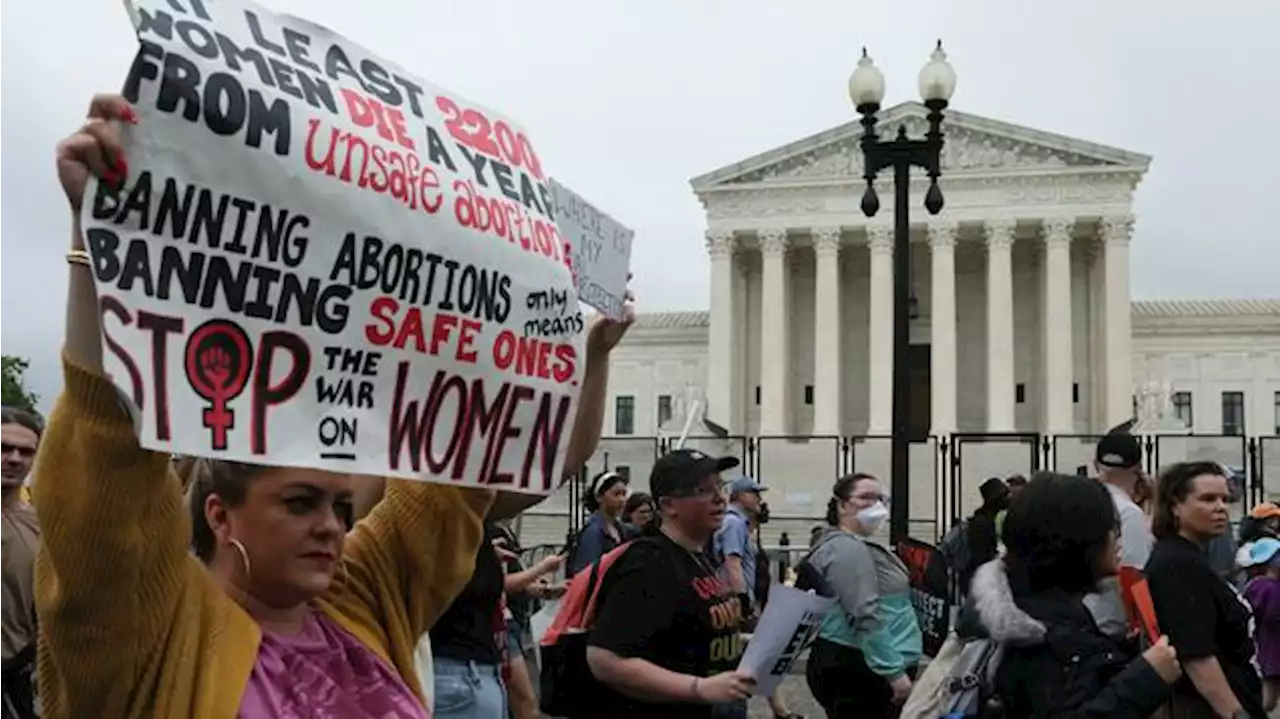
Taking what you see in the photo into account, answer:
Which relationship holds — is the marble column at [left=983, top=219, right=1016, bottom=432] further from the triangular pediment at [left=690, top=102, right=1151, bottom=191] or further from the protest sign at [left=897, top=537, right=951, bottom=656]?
the protest sign at [left=897, top=537, right=951, bottom=656]

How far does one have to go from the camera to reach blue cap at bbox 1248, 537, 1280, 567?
802cm

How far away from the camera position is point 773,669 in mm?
4051

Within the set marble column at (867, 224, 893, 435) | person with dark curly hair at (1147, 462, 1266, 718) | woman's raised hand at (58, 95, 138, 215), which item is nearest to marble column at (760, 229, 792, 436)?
marble column at (867, 224, 893, 435)

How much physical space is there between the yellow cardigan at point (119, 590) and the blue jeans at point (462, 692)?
2873 mm

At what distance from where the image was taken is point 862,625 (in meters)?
5.95

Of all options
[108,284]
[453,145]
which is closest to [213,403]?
[108,284]

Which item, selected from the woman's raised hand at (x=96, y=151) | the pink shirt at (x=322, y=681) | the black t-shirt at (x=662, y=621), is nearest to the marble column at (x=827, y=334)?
the black t-shirt at (x=662, y=621)

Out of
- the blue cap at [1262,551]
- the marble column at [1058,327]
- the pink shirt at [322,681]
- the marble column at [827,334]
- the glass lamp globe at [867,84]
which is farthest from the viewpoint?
the marble column at [827,334]

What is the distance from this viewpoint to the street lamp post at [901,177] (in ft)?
43.5

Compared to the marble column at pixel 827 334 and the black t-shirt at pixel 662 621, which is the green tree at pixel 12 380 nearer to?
the marble column at pixel 827 334

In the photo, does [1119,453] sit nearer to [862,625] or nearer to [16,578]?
[862,625]

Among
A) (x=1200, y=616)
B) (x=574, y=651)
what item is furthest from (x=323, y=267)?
(x=1200, y=616)

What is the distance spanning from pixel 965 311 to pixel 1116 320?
666 centimetres

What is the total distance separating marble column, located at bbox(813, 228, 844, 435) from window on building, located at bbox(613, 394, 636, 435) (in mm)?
11191
